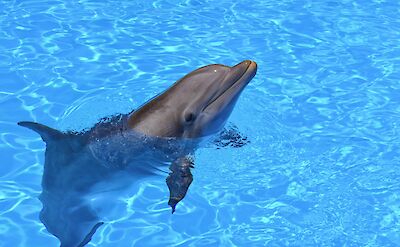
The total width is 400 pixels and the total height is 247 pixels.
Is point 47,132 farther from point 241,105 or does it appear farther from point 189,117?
point 241,105

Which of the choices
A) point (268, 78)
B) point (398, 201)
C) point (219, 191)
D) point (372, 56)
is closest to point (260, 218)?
point (219, 191)

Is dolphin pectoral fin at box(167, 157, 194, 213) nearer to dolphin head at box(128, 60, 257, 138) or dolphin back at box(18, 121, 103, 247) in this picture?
dolphin head at box(128, 60, 257, 138)

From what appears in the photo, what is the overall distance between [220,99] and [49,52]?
13.1 ft

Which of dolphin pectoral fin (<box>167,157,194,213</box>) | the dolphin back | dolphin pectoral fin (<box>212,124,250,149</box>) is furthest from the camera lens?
dolphin pectoral fin (<box>212,124,250,149</box>)

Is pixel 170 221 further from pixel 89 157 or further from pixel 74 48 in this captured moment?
pixel 74 48

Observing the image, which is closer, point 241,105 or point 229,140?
point 229,140

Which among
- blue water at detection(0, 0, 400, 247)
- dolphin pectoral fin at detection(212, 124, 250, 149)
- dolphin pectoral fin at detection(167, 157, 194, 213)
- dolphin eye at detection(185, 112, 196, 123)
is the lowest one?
blue water at detection(0, 0, 400, 247)

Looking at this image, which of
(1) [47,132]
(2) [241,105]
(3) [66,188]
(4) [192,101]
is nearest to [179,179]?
(4) [192,101]

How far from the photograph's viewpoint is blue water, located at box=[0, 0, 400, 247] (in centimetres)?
679

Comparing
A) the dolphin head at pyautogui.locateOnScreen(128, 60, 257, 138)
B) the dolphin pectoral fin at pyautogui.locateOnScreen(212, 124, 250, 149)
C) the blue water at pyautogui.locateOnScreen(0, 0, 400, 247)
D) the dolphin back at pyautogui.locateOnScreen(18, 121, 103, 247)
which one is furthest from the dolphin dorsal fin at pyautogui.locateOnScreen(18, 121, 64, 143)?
the dolphin pectoral fin at pyautogui.locateOnScreen(212, 124, 250, 149)

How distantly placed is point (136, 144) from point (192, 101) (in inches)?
22.8

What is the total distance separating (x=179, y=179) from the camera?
5.81 m

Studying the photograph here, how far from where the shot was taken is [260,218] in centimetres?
686

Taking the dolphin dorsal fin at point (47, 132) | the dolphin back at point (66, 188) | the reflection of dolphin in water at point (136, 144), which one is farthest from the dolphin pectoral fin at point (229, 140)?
the dolphin dorsal fin at point (47, 132)
